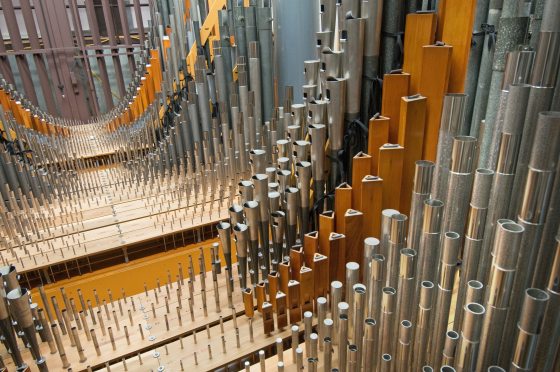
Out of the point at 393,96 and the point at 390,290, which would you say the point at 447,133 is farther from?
the point at 390,290

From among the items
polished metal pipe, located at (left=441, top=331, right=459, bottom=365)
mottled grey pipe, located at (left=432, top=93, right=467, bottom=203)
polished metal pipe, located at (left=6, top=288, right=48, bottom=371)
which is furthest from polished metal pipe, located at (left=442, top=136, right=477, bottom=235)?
polished metal pipe, located at (left=6, top=288, right=48, bottom=371)

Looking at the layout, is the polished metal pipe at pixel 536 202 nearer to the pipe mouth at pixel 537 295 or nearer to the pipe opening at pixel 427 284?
the pipe mouth at pixel 537 295

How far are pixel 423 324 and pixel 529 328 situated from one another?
0.85ft

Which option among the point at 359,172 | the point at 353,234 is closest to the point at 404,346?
the point at 353,234

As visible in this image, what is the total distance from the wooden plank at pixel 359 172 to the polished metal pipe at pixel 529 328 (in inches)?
23.4

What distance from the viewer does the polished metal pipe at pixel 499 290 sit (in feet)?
2.32

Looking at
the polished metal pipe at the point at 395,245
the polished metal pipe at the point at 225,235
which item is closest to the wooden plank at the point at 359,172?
the polished metal pipe at the point at 395,245

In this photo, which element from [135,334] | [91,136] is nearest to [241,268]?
[135,334]

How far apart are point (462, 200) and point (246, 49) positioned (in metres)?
1.66

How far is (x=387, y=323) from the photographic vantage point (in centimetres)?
98

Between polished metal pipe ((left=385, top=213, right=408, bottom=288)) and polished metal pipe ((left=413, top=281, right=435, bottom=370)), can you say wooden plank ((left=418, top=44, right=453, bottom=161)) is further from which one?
polished metal pipe ((left=413, top=281, right=435, bottom=370))

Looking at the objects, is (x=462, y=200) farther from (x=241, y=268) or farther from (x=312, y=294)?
(x=241, y=268)

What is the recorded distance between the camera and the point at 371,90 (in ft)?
4.18

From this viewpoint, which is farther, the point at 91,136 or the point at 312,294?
the point at 91,136
